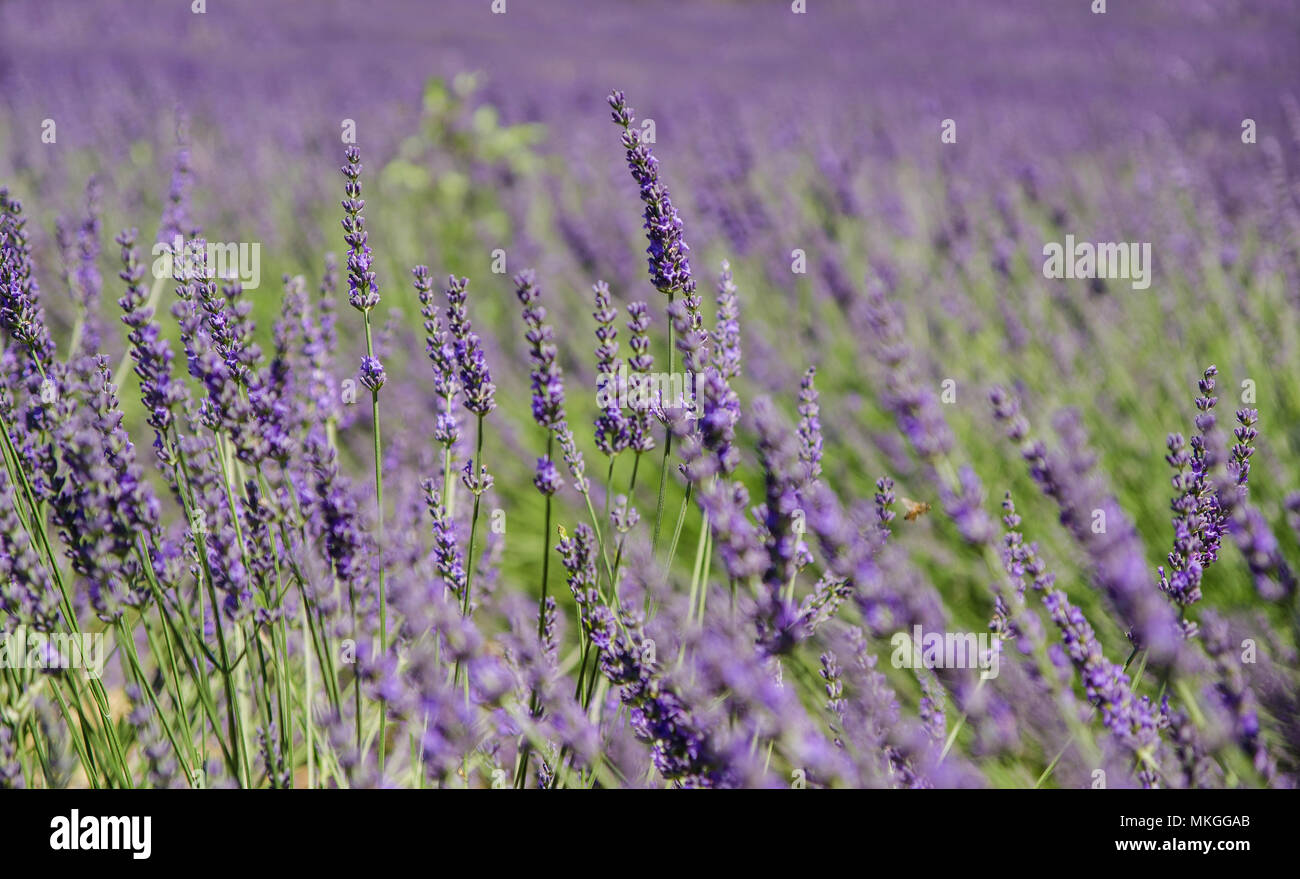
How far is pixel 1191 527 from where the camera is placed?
3.20 ft

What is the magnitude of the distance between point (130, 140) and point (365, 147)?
3.69ft

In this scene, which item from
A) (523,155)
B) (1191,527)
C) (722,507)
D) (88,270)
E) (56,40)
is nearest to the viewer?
(722,507)

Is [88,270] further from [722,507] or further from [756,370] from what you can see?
[756,370]

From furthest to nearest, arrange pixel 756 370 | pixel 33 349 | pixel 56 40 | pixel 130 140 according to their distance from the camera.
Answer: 1. pixel 56 40
2. pixel 130 140
3. pixel 756 370
4. pixel 33 349

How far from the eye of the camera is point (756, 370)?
2.77m

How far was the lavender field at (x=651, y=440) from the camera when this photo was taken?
2.95ft

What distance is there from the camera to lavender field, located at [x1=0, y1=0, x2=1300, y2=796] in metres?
0.90

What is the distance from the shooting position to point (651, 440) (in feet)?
3.77

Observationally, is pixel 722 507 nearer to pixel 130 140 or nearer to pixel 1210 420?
pixel 1210 420
